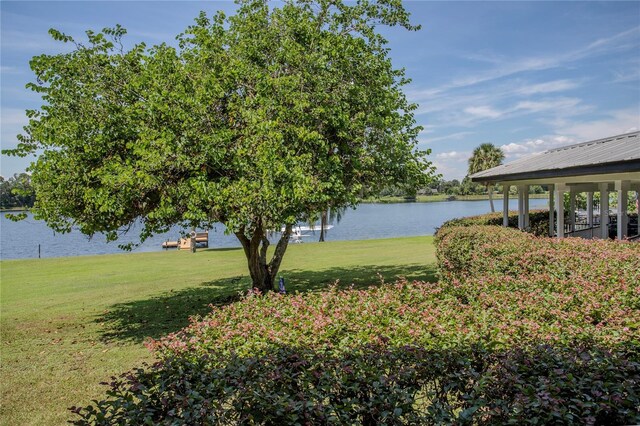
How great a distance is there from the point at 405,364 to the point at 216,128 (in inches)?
317

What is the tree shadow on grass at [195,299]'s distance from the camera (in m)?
11.3

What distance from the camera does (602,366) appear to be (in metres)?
3.56

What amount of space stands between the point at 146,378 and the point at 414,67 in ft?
46.7

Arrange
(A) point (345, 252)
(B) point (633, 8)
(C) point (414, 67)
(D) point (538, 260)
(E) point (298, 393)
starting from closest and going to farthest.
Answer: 1. (E) point (298, 393)
2. (D) point (538, 260)
3. (B) point (633, 8)
4. (C) point (414, 67)
5. (A) point (345, 252)

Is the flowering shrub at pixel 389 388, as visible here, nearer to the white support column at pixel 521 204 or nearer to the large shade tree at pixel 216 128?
the large shade tree at pixel 216 128

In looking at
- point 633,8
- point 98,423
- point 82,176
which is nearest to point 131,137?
point 82,176

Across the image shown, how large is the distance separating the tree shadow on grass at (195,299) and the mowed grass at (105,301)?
31 mm

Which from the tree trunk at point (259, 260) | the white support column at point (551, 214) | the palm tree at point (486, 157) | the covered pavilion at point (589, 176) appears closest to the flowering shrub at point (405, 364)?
the covered pavilion at point (589, 176)

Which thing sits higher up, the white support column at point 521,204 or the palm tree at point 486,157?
the palm tree at point 486,157

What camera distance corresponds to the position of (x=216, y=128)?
1073 cm

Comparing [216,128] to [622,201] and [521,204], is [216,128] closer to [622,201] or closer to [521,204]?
[622,201]

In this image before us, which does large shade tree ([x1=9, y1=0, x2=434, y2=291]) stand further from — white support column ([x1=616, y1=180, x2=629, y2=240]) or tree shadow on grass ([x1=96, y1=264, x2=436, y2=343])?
white support column ([x1=616, y1=180, x2=629, y2=240])

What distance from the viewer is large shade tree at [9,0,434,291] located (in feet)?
32.2

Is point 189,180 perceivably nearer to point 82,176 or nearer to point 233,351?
point 82,176
